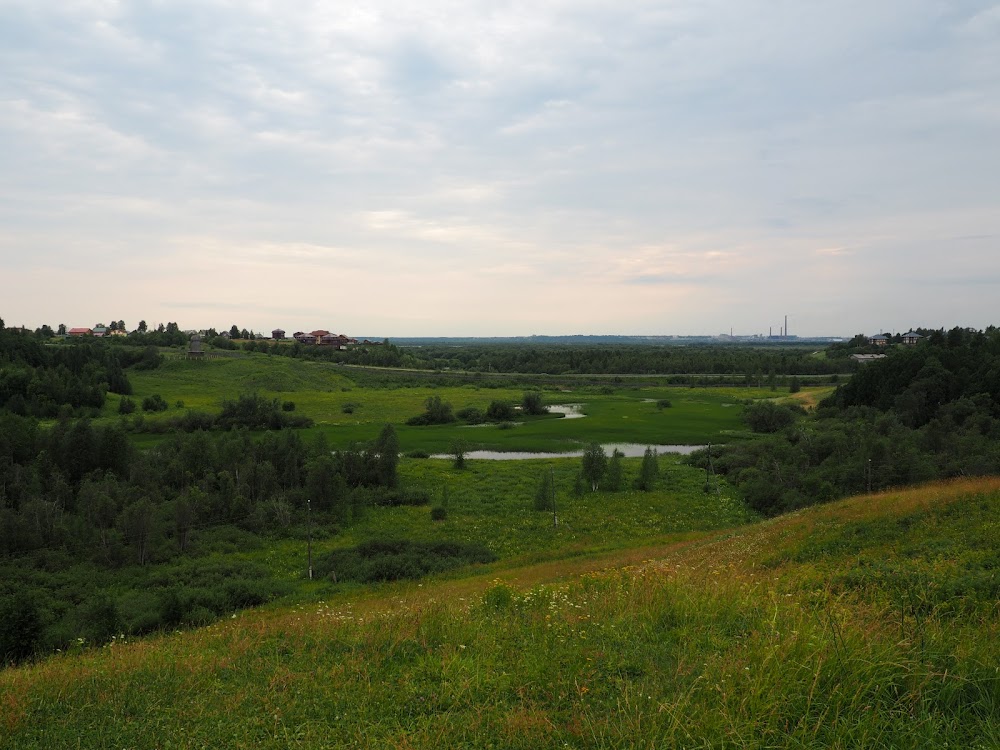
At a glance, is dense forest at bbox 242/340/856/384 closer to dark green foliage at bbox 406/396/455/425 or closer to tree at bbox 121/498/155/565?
dark green foliage at bbox 406/396/455/425

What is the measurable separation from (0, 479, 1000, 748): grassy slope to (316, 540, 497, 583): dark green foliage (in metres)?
15.4

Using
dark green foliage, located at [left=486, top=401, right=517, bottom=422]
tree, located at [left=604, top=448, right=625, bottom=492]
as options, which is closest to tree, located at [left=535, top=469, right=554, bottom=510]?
tree, located at [left=604, top=448, right=625, bottom=492]

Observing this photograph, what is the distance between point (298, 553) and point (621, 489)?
2296 cm

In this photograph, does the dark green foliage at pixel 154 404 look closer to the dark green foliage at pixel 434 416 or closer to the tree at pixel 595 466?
the dark green foliage at pixel 434 416

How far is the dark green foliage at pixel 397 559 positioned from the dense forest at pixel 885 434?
65.7 ft

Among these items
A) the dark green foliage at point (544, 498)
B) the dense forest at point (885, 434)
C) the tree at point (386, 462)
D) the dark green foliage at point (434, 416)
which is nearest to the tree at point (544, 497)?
the dark green foliage at point (544, 498)

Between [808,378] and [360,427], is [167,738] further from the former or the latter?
[808,378]

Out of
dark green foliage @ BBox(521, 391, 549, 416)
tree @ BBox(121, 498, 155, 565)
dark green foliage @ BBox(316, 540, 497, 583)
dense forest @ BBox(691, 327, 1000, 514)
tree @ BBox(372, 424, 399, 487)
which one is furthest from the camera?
dark green foliage @ BBox(521, 391, 549, 416)

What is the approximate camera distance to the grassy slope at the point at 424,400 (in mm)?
65125

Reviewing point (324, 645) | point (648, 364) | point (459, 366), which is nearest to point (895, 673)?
point (324, 645)

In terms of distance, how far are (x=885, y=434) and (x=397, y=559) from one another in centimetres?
4125

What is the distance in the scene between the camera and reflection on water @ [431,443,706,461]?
5694 centimetres

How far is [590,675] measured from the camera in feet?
21.7

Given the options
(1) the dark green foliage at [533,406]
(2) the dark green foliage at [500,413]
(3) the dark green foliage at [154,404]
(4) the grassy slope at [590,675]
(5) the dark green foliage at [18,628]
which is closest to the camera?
(4) the grassy slope at [590,675]
